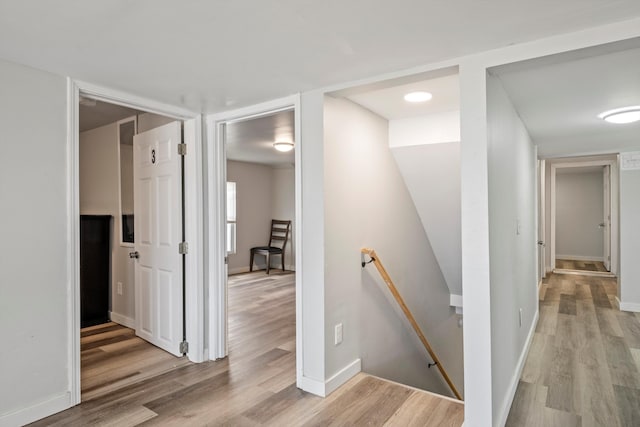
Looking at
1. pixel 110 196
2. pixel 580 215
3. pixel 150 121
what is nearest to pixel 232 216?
pixel 110 196

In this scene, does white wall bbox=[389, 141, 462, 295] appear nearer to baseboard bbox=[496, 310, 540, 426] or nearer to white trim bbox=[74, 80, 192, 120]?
baseboard bbox=[496, 310, 540, 426]

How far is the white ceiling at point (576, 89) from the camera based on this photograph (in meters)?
1.86

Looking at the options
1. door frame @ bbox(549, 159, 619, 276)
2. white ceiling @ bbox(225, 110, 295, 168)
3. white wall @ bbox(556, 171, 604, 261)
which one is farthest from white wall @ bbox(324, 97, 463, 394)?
white wall @ bbox(556, 171, 604, 261)

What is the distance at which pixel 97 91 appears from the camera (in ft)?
7.93

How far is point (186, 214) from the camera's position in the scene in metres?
3.13

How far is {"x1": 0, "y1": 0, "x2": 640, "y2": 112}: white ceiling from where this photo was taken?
1.46m

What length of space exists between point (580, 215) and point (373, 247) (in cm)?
844

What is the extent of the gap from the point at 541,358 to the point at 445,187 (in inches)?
68.7

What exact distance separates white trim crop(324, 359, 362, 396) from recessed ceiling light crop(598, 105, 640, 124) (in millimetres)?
2845

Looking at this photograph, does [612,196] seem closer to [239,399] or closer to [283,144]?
[283,144]

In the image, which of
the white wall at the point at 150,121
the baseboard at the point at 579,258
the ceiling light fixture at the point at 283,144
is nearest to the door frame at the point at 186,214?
the white wall at the point at 150,121

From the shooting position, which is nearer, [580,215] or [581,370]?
[581,370]

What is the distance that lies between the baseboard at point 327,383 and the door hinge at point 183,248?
1419mm

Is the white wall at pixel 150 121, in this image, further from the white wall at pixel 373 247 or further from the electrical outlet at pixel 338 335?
the electrical outlet at pixel 338 335
